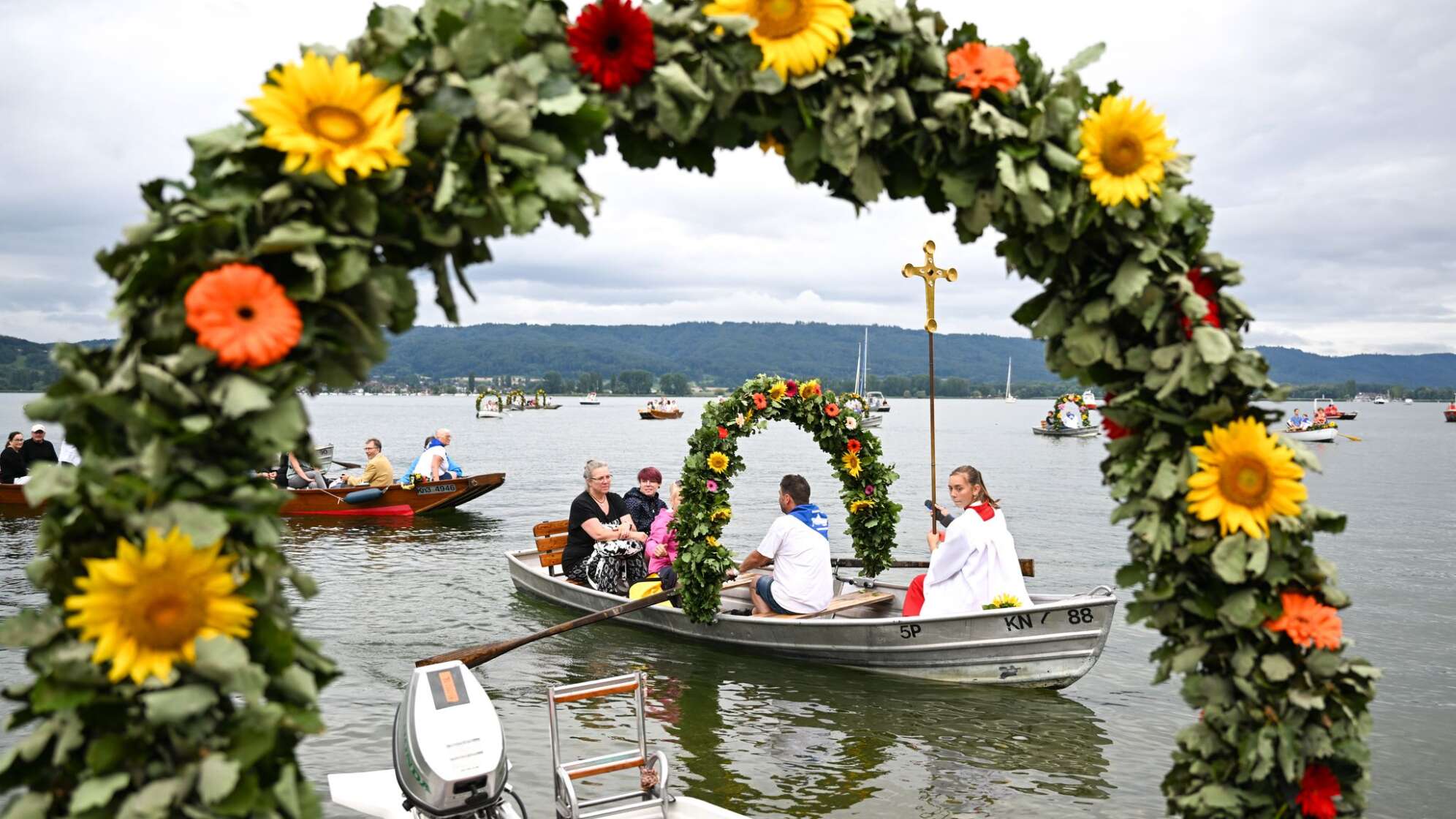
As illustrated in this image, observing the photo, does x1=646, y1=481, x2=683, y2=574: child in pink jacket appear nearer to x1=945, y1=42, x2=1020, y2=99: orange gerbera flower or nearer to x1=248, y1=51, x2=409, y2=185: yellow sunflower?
x1=945, y1=42, x2=1020, y2=99: orange gerbera flower

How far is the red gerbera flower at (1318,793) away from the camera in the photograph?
3.37 meters

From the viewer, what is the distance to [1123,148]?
3270 mm

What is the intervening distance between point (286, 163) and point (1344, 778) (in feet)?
12.2

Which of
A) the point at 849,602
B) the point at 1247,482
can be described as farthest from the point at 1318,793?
the point at 849,602

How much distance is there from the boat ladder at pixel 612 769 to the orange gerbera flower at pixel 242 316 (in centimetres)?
300

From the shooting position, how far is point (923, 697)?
10.4m

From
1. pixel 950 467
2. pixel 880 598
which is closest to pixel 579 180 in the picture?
pixel 880 598

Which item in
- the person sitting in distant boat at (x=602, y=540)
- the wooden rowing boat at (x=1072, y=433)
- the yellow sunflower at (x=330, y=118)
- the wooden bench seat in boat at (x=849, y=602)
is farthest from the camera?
the wooden rowing boat at (x=1072, y=433)

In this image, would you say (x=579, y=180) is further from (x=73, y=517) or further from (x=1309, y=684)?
(x=1309, y=684)

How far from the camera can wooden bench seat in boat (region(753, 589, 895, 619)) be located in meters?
11.2

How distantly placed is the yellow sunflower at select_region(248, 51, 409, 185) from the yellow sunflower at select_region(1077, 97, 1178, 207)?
6.76 feet

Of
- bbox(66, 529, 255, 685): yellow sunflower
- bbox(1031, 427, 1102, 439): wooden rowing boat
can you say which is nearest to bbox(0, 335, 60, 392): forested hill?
bbox(1031, 427, 1102, 439): wooden rowing boat

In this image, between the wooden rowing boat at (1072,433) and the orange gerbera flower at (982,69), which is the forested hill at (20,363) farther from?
the orange gerbera flower at (982,69)

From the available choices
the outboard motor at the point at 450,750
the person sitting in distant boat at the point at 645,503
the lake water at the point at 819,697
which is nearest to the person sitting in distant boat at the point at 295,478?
the lake water at the point at 819,697
